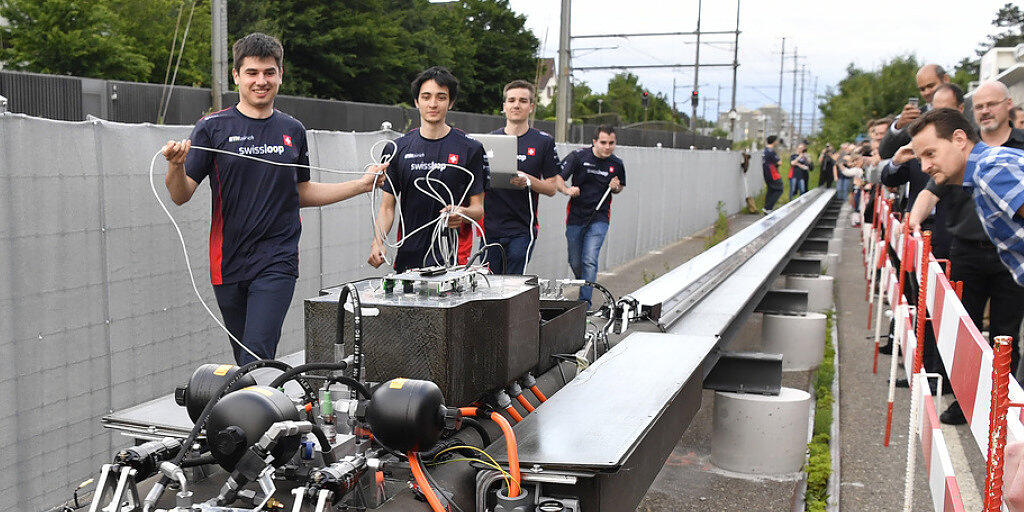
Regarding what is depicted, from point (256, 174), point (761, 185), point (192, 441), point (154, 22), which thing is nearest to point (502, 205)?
point (256, 174)

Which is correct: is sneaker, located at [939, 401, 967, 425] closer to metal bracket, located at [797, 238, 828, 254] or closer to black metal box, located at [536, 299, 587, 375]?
black metal box, located at [536, 299, 587, 375]

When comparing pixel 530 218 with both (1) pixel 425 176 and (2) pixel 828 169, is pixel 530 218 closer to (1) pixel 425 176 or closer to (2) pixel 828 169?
(1) pixel 425 176

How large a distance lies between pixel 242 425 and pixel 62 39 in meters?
31.4

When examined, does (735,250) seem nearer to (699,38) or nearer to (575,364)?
(575,364)

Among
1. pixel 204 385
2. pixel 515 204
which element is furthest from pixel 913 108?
pixel 204 385

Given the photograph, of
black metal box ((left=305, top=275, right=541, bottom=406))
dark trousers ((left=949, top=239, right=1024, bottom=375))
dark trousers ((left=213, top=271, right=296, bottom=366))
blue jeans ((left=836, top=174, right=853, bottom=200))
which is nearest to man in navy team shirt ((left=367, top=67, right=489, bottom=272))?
dark trousers ((left=213, top=271, right=296, bottom=366))

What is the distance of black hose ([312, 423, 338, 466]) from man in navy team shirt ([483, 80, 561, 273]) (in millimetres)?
4951

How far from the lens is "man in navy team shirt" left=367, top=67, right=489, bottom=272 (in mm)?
6070

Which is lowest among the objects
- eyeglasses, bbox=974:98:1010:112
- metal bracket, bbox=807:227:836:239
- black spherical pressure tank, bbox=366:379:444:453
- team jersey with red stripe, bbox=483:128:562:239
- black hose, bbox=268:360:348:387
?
metal bracket, bbox=807:227:836:239

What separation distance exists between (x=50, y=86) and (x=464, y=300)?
13140 mm

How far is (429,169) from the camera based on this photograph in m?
6.10

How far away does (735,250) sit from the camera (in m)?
10.8

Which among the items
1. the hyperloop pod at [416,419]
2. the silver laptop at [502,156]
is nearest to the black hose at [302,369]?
the hyperloop pod at [416,419]

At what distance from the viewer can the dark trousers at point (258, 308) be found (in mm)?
5023
